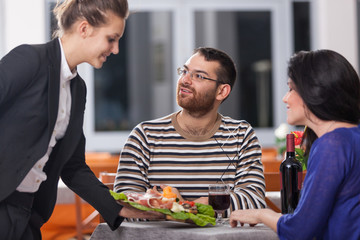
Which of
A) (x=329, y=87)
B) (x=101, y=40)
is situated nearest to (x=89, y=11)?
(x=101, y=40)

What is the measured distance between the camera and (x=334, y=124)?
1566mm

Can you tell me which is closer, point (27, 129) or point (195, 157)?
point (27, 129)

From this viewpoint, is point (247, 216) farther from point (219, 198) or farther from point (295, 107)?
point (295, 107)

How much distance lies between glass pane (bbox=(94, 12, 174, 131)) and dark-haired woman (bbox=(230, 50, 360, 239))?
5942 millimetres

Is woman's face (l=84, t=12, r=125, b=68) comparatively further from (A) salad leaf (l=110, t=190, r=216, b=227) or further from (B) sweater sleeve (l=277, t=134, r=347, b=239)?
(B) sweater sleeve (l=277, t=134, r=347, b=239)

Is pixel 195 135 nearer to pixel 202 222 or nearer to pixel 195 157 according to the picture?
pixel 195 157

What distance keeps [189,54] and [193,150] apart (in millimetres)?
4897

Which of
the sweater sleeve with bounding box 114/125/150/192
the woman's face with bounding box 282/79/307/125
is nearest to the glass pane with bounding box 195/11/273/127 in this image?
the sweater sleeve with bounding box 114/125/150/192

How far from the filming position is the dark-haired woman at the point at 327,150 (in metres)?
1.46

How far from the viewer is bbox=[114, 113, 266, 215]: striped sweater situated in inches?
92.3

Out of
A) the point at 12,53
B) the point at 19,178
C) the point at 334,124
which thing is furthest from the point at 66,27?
the point at 334,124

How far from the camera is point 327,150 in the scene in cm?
146

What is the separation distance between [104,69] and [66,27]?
5897mm

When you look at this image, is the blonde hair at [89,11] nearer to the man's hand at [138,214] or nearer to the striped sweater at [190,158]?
the man's hand at [138,214]
